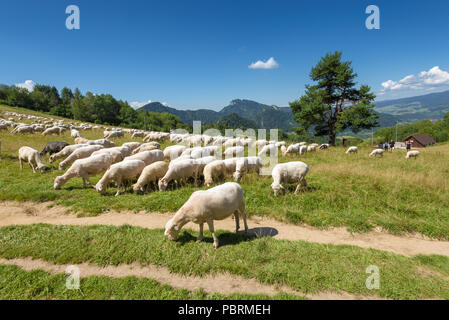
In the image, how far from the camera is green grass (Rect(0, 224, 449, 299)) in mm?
4598

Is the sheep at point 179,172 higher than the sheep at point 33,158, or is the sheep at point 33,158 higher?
the sheep at point 33,158

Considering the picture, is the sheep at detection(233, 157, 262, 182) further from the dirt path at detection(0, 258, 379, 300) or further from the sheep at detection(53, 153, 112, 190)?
the sheep at detection(53, 153, 112, 190)

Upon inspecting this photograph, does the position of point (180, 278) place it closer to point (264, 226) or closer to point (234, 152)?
point (264, 226)

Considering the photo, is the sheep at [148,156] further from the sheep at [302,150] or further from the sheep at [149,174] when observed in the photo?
the sheep at [302,150]

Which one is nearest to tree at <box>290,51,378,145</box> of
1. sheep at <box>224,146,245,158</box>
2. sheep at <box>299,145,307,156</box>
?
sheep at <box>299,145,307,156</box>

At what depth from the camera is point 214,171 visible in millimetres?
11422

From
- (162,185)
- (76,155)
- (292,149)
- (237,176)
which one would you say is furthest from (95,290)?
(292,149)

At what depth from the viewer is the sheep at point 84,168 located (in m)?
10.5

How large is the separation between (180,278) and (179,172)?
6.74 m

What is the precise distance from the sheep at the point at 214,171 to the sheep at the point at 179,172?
2.74ft

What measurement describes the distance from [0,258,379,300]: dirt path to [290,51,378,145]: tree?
28.8 metres

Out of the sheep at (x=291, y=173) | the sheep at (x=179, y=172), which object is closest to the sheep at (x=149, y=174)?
the sheep at (x=179, y=172)

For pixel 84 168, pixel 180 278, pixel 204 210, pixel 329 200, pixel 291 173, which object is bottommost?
pixel 180 278
